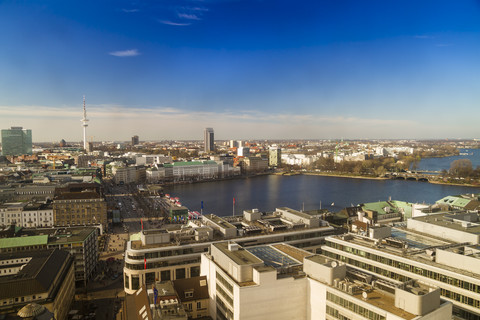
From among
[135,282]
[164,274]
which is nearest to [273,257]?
[164,274]

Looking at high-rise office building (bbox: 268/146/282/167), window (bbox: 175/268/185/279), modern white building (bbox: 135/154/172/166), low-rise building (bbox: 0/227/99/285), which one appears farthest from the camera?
high-rise office building (bbox: 268/146/282/167)

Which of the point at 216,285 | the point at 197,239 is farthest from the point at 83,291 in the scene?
the point at 216,285

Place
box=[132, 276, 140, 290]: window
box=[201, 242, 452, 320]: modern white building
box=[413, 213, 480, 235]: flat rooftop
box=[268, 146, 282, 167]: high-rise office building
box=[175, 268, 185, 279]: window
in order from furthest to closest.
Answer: box=[268, 146, 282, 167]: high-rise office building < box=[175, 268, 185, 279]: window < box=[132, 276, 140, 290]: window < box=[413, 213, 480, 235]: flat rooftop < box=[201, 242, 452, 320]: modern white building

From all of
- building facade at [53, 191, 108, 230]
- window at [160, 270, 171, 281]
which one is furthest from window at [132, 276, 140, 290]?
building facade at [53, 191, 108, 230]

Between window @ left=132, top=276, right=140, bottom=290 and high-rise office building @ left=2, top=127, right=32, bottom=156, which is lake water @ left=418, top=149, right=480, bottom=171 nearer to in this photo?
window @ left=132, top=276, right=140, bottom=290

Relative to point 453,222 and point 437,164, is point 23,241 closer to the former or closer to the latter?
point 453,222

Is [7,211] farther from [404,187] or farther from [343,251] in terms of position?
[404,187]
